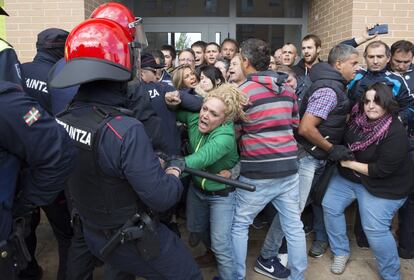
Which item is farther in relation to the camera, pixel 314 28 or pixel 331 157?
pixel 314 28

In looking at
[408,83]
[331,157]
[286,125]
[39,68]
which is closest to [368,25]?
[408,83]

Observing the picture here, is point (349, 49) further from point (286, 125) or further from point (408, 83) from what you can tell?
point (286, 125)

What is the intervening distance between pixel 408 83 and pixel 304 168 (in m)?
1.34

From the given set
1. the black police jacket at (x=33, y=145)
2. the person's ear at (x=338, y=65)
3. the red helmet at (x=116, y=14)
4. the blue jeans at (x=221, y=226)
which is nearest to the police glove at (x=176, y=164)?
the black police jacket at (x=33, y=145)

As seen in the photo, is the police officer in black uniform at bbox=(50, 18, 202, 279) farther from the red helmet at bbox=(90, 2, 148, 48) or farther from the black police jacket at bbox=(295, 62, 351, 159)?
the black police jacket at bbox=(295, 62, 351, 159)

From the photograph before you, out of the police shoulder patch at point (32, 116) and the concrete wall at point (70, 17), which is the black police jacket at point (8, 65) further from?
the concrete wall at point (70, 17)

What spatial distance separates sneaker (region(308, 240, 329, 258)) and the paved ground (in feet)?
0.13

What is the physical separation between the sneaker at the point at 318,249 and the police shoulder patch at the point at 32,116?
2743mm

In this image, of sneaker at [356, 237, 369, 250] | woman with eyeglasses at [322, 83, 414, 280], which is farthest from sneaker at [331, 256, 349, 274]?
sneaker at [356, 237, 369, 250]

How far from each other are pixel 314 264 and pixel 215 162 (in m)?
1.48

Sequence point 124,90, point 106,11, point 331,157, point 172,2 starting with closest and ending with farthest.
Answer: point 124,90
point 106,11
point 331,157
point 172,2

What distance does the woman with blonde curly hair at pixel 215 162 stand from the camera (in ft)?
8.04

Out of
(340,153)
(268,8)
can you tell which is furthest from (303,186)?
(268,8)

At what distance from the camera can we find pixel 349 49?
3.23 meters
